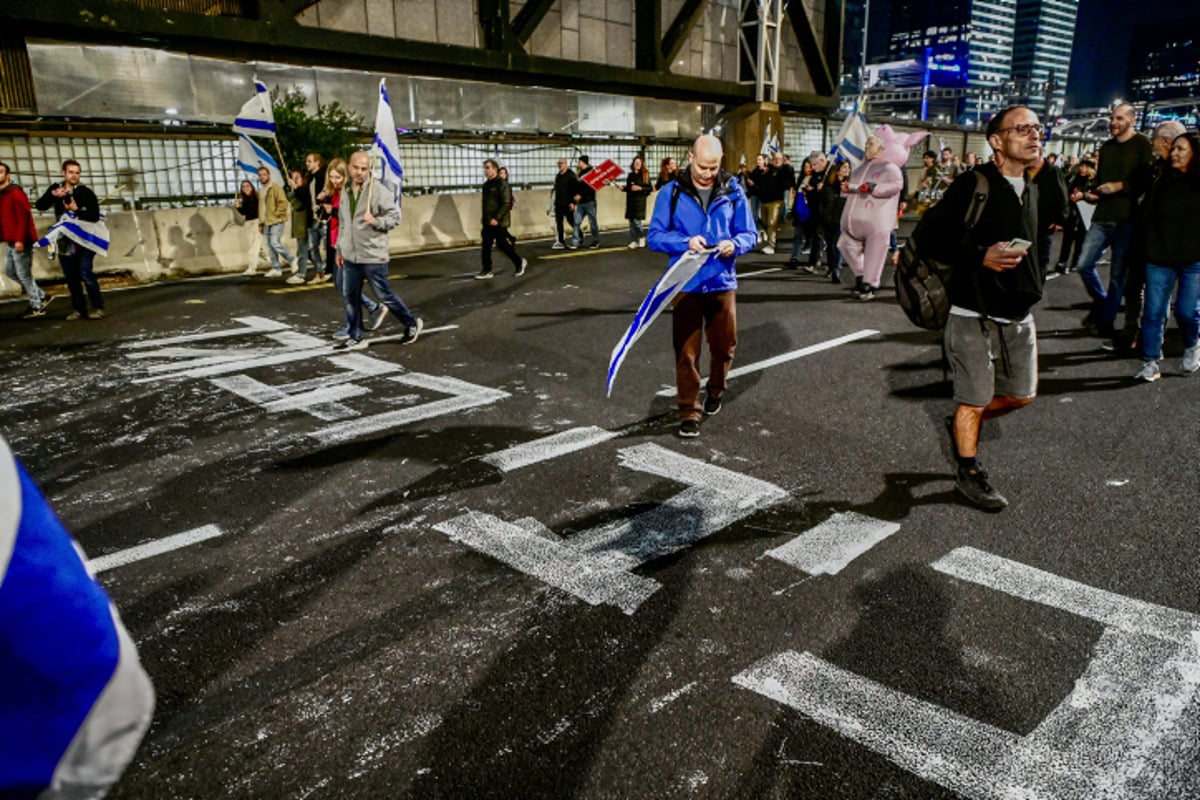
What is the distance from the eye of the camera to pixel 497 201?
1277 cm

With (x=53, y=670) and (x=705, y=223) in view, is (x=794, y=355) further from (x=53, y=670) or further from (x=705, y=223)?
(x=53, y=670)

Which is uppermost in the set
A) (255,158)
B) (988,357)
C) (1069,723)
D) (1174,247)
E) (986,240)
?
(255,158)

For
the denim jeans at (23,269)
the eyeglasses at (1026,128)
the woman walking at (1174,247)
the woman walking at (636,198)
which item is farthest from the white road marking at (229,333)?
the woman walking at (636,198)

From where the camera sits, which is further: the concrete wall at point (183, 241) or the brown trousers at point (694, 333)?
the concrete wall at point (183, 241)

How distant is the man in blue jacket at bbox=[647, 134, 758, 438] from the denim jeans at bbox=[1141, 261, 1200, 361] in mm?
3468

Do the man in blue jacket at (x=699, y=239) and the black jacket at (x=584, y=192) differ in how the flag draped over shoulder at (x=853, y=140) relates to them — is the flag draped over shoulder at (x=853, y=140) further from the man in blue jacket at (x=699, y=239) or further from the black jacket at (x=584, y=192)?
the man in blue jacket at (x=699, y=239)

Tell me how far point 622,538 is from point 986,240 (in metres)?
2.41

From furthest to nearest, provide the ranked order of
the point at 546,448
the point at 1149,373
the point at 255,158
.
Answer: the point at 255,158
the point at 1149,373
the point at 546,448

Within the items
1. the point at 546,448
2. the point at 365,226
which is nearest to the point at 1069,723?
the point at 546,448

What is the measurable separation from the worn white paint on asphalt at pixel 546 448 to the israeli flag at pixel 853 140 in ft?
28.8

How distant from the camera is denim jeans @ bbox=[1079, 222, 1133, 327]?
761 cm

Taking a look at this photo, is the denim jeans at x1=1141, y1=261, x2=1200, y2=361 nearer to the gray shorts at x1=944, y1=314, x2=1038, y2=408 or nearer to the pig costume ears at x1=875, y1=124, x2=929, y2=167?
the gray shorts at x1=944, y1=314, x2=1038, y2=408

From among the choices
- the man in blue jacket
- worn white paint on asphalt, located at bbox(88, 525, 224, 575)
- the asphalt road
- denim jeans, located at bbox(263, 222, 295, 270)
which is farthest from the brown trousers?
denim jeans, located at bbox(263, 222, 295, 270)

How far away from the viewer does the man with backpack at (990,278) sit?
13.2 feet
